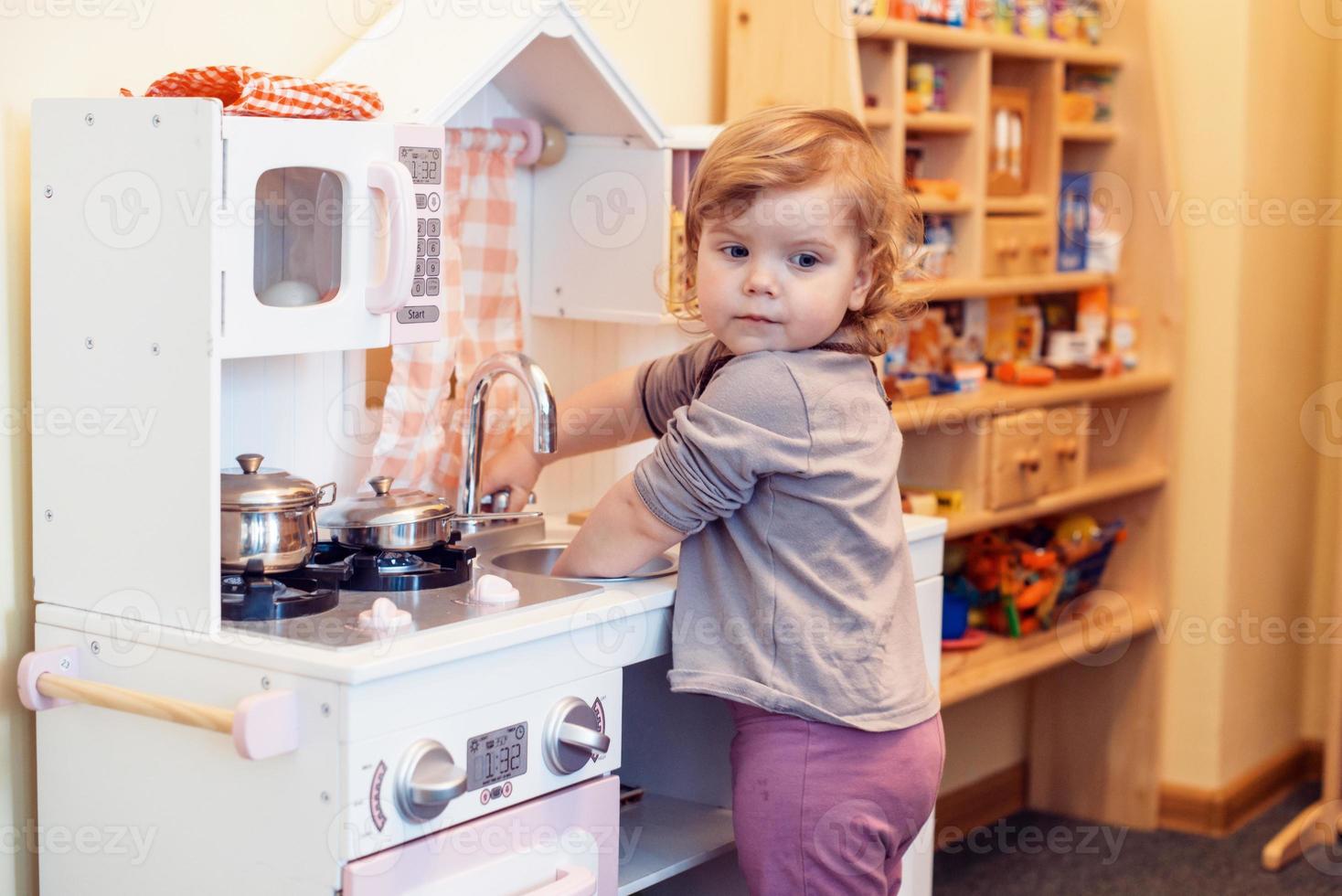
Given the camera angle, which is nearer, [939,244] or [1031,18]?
[939,244]

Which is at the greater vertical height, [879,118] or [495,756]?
[879,118]

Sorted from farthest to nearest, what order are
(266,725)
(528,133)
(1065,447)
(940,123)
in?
1. (1065,447)
2. (940,123)
3. (528,133)
4. (266,725)

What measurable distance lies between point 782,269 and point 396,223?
1.12 ft

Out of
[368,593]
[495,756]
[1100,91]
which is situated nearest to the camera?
[495,756]

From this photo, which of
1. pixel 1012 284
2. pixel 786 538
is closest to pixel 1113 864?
pixel 1012 284

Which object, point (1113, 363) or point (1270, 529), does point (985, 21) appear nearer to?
point (1113, 363)

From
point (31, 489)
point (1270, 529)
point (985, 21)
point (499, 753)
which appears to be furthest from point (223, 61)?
point (1270, 529)

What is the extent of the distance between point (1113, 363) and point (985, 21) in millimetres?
628

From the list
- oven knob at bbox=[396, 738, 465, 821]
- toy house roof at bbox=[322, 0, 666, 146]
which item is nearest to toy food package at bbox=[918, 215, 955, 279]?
toy house roof at bbox=[322, 0, 666, 146]

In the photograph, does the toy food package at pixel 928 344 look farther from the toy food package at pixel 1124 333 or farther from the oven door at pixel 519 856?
the oven door at pixel 519 856

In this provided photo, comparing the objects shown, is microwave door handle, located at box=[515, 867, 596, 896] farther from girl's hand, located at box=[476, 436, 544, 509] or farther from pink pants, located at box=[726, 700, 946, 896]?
girl's hand, located at box=[476, 436, 544, 509]

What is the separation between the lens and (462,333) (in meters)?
1.75

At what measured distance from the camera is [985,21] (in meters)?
2.43

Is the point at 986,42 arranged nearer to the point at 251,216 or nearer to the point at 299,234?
the point at 299,234
